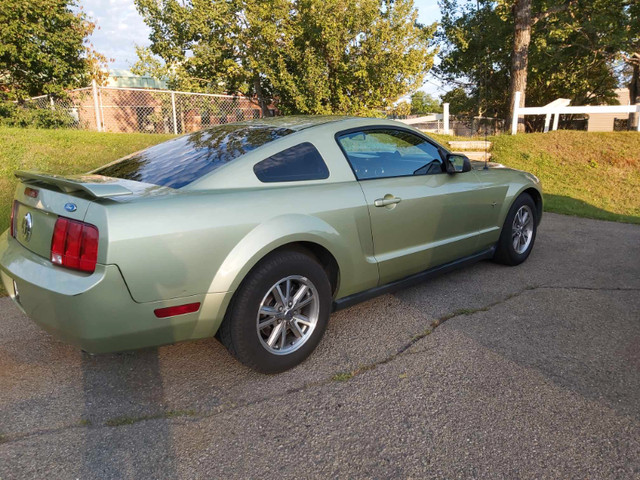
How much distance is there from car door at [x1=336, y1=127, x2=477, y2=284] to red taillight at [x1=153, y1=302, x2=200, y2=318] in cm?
140

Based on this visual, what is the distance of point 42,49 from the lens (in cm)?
1125

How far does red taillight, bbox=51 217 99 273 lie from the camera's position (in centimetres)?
233

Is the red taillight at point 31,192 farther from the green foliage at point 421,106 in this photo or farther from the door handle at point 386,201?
the green foliage at point 421,106

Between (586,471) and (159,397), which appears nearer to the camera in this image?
(586,471)

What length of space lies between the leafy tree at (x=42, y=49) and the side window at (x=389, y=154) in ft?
32.9

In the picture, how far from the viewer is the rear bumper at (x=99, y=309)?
7.58ft

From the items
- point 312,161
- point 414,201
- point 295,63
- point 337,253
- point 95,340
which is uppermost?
point 295,63

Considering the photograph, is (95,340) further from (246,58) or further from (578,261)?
(246,58)

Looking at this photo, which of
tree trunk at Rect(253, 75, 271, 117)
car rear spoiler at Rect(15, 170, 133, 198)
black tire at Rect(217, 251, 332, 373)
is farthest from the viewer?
tree trunk at Rect(253, 75, 271, 117)

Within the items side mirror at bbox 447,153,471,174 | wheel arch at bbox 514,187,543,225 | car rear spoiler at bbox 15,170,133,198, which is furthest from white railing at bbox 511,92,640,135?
car rear spoiler at bbox 15,170,133,198

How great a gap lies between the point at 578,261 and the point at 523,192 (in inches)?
41.4

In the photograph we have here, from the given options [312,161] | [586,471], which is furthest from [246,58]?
[586,471]

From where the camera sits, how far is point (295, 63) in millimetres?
14227

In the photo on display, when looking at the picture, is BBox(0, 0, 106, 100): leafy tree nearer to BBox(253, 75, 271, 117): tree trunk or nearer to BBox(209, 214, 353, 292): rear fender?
BBox(253, 75, 271, 117): tree trunk
